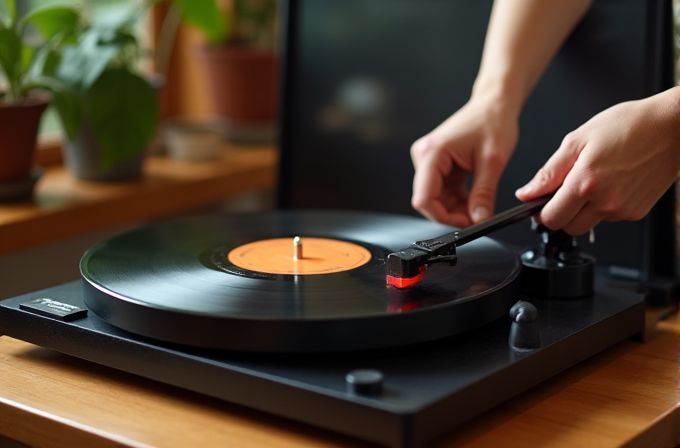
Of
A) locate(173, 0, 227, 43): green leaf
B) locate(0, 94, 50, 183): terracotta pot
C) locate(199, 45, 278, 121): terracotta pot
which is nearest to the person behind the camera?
locate(0, 94, 50, 183): terracotta pot

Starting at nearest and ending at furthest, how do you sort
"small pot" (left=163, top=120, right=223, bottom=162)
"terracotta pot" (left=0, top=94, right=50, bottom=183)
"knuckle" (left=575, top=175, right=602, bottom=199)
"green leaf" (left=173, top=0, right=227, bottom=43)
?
"knuckle" (left=575, top=175, right=602, bottom=199) < "terracotta pot" (left=0, top=94, right=50, bottom=183) < "green leaf" (left=173, top=0, right=227, bottom=43) < "small pot" (left=163, top=120, right=223, bottom=162)

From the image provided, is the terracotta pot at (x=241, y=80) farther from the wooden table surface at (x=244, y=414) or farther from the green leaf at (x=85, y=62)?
the wooden table surface at (x=244, y=414)

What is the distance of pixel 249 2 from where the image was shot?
1.90 meters

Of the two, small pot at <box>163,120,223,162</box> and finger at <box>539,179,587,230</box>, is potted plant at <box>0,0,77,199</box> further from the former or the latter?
finger at <box>539,179,587,230</box>

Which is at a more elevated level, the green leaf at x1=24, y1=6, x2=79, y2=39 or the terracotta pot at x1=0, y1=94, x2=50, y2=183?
the green leaf at x1=24, y1=6, x2=79, y2=39

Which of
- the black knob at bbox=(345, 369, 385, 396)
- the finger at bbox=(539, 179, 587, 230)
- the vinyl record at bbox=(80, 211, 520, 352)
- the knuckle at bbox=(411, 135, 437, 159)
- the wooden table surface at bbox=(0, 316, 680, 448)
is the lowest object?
the wooden table surface at bbox=(0, 316, 680, 448)

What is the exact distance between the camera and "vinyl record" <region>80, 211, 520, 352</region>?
713mm

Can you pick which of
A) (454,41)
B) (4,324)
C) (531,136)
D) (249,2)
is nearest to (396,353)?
(4,324)

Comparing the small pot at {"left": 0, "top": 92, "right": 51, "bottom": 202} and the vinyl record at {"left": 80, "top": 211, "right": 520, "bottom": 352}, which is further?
the small pot at {"left": 0, "top": 92, "right": 51, "bottom": 202}

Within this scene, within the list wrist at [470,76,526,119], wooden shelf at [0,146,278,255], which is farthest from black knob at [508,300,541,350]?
wooden shelf at [0,146,278,255]

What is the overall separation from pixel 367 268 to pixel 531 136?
0.40 m

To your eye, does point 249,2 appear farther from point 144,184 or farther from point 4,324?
point 4,324

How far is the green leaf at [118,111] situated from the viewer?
130 cm

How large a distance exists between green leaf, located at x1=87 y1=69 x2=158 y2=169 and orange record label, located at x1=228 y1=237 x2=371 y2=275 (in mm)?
414
